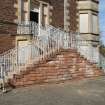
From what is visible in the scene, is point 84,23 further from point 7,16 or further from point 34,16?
point 7,16

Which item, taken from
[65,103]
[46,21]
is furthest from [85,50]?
[65,103]

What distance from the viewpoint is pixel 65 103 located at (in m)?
14.9

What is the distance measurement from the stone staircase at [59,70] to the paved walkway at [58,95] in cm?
49

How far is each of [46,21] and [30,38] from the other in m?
3.75

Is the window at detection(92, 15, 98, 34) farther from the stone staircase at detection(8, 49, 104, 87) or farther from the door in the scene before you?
the door

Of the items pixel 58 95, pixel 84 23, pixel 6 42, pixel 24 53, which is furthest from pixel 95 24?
pixel 58 95

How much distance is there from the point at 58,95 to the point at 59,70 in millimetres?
3944

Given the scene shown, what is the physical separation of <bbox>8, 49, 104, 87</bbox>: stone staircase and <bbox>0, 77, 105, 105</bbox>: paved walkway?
492mm

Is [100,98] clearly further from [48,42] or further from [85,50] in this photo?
[85,50]

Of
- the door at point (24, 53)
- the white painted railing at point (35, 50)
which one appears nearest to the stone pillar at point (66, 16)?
the white painted railing at point (35, 50)

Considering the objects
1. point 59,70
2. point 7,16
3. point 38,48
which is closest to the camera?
point 59,70

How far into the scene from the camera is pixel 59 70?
20234 millimetres

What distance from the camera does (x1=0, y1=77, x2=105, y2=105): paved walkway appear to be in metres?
15.0

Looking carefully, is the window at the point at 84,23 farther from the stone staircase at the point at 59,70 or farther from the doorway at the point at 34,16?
the stone staircase at the point at 59,70
